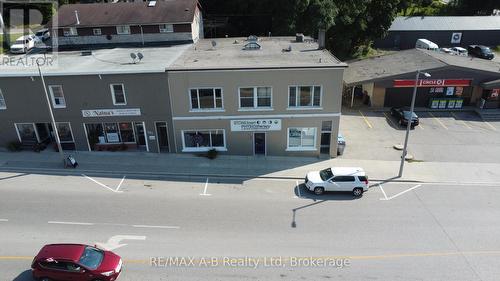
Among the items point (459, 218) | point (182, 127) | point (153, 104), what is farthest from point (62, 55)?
point (459, 218)

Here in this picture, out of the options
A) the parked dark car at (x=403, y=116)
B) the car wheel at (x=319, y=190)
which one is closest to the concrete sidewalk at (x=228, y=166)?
the car wheel at (x=319, y=190)

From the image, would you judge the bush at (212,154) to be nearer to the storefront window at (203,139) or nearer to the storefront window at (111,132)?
the storefront window at (203,139)

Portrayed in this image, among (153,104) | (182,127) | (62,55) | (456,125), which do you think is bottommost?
(456,125)

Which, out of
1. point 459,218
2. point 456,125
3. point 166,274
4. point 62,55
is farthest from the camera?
point 456,125

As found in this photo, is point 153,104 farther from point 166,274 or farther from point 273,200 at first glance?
point 166,274

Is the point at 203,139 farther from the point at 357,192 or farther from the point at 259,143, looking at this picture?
the point at 357,192

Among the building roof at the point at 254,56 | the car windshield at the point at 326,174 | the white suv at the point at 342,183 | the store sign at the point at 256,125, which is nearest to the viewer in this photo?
the white suv at the point at 342,183
